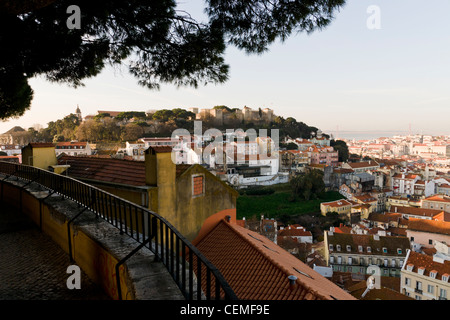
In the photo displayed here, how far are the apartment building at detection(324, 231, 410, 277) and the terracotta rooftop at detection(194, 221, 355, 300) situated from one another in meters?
23.2

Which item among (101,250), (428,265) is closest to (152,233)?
(101,250)

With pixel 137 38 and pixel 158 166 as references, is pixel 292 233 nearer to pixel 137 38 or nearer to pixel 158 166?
pixel 158 166

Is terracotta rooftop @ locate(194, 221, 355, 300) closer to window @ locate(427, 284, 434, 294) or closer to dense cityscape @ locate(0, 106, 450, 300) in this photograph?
dense cityscape @ locate(0, 106, 450, 300)

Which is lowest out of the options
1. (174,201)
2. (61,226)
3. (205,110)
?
(174,201)

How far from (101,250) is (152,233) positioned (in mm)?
632

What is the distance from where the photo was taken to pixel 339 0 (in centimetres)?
419

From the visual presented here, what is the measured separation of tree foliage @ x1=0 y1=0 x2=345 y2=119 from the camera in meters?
4.70

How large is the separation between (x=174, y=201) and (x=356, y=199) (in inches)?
1925

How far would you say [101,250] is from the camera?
293 cm

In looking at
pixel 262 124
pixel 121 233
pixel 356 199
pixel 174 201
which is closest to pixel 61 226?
pixel 121 233

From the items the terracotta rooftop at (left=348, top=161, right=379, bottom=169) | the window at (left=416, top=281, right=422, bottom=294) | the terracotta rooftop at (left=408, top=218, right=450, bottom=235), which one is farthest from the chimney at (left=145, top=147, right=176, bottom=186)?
the terracotta rooftop at (left=348, top=161, right=379, bottom=169)

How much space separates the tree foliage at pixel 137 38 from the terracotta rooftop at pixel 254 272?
451cm
